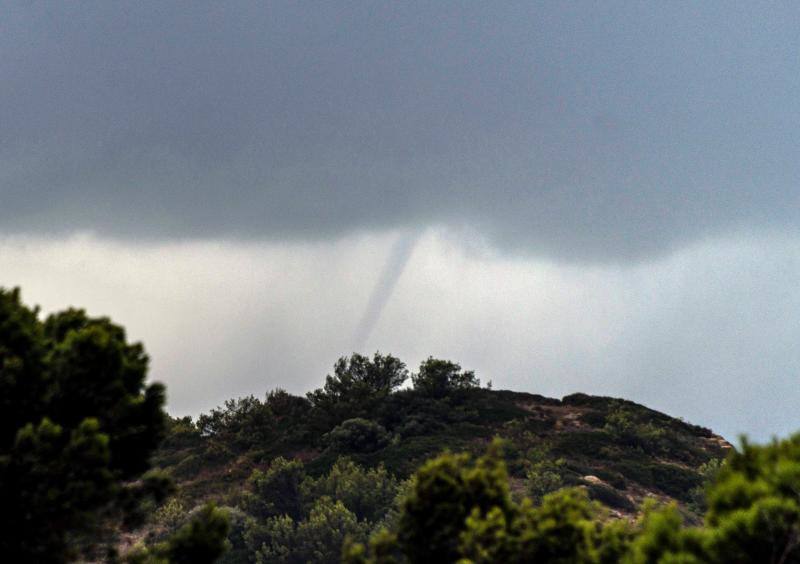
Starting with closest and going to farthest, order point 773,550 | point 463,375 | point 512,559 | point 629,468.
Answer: point 773,550, point 512,559, point 629,468, point 463,375

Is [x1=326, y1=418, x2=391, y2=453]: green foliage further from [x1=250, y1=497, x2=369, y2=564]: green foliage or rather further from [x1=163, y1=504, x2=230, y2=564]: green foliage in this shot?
[x1=163, y1=504, x2=230, y2=564]: green foliage

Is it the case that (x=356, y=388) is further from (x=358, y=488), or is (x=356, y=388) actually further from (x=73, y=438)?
(x=73, y=438)

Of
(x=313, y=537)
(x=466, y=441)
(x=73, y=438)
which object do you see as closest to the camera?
(x=73, y=438)

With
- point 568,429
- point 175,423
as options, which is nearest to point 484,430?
point 568,429

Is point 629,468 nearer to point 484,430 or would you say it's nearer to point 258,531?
point 484,430

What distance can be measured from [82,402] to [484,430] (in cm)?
4975

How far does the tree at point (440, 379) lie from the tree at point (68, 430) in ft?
178

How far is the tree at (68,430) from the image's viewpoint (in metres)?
18.3

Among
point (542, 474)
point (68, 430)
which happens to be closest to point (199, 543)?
point (68, 430)

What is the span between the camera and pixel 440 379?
249 ft

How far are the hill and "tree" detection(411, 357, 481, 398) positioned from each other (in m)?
0.10

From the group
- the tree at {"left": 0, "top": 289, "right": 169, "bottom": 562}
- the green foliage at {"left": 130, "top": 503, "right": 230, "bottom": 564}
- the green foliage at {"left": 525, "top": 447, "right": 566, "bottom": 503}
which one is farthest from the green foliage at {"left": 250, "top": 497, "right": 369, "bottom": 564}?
the green foliage at {"left": 130, "top": 503, "right": 230, "bottom": 564}

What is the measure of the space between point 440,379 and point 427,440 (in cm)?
1250

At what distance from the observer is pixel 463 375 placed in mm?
77000
